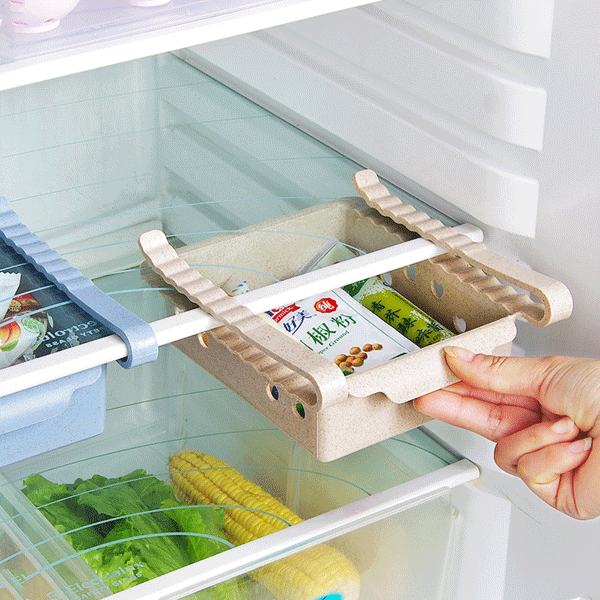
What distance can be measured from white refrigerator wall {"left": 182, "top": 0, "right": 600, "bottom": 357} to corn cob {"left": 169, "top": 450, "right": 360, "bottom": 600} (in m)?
0.35

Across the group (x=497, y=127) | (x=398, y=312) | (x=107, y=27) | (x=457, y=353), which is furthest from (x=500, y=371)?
(x=107, y=27)

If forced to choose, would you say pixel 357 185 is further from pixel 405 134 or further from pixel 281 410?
pixel 281 410

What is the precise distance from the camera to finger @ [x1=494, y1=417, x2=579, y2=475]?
990 millimetres

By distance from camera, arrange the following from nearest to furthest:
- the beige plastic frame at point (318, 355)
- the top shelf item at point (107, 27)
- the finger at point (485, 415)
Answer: the top shelf item at point (107, 27), the beige plastic frame at point (318, 355), the finger at point (485, 415)

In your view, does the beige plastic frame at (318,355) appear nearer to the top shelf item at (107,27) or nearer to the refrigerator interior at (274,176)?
the refrigerator interior at (274,176)

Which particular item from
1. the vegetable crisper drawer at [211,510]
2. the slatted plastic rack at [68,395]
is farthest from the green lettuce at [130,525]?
the slatted plastic rack at [68,395]

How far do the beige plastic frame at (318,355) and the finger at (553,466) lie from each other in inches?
4.7

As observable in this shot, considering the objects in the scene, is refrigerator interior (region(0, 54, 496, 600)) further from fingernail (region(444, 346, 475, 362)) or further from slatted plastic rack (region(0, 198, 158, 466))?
fingernail (region(444, 346, 475, 362))

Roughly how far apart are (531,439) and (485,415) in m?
0.07

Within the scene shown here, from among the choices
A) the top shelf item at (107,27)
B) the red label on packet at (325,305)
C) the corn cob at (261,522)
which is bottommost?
the corn cob at (261,522)

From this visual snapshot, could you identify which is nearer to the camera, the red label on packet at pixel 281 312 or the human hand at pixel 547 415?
the human hand at pixel 547 415

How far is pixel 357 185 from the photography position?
1.18m

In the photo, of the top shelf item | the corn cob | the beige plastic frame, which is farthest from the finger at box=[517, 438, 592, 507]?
the top shelf item

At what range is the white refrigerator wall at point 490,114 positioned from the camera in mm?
997
